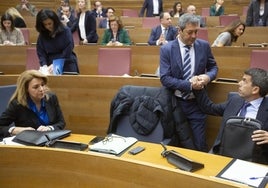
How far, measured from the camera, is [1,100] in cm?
268

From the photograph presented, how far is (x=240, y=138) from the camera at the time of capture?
194cm

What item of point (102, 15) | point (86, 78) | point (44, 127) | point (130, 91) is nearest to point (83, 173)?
point (44, 127)

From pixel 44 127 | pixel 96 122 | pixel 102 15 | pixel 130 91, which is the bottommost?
pixel 96 122

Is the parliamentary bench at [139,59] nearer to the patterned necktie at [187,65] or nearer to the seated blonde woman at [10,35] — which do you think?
the seated blonde woman at [10,35]

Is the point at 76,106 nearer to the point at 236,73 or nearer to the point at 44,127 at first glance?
the point at 44,127

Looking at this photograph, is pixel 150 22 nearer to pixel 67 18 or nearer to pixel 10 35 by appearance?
pixel 67 18

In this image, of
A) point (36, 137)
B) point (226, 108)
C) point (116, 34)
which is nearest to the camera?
point (36, 137)

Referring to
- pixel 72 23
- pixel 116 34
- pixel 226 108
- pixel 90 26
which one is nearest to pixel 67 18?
pixel 72 23

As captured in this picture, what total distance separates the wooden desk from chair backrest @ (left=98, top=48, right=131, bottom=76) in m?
2.20

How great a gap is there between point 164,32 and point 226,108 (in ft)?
8.84

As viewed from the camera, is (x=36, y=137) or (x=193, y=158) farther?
(x=36, y=137)

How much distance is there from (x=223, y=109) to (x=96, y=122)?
47.8 inches

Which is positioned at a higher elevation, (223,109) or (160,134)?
(223,109)

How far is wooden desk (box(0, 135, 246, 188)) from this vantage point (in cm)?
136
